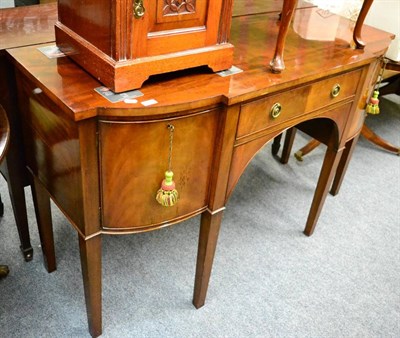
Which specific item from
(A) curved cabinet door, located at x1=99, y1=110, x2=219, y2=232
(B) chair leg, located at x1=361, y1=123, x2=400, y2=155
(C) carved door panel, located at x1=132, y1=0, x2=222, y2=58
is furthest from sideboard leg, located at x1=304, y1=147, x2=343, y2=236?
(B) chair leg, located at x1=361, y1=123, x2=400, y2=155

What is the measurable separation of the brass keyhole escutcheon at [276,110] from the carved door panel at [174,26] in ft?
0.74

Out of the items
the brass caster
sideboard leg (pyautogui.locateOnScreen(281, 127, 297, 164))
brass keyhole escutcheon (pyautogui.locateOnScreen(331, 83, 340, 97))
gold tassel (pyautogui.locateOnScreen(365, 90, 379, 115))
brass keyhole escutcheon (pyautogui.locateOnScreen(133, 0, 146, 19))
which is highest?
brass keyhole escutcheon (pyautogui.locateOnScreen(133, 0, 146, 19))

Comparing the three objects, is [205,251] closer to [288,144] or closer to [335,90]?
[335,90]

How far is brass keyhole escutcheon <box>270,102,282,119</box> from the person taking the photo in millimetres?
1149

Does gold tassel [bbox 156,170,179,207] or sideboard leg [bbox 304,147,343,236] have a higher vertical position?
gold tassel [bbox 156,170,179,207]

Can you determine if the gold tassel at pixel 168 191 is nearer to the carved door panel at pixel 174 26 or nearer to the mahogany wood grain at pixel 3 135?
the carved door panel at pixel 174 26

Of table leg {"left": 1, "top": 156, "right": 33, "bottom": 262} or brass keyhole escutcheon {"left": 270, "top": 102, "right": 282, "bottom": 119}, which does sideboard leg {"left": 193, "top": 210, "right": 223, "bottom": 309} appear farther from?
table leg {"left": 1, "top": 156, "right": 33, "bottom": 262}

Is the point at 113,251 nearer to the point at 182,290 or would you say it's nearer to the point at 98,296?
the point at 182,290

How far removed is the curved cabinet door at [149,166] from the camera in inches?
37.3

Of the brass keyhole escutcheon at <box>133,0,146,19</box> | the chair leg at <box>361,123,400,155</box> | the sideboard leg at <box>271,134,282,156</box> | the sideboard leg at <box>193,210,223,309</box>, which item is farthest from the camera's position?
the chair leg at <box>361,123,400,155</box>

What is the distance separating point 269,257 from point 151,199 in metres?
0.74

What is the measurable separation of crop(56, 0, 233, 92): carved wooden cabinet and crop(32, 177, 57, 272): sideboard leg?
17.4 inches

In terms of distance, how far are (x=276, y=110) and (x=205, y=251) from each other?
1.44 ft

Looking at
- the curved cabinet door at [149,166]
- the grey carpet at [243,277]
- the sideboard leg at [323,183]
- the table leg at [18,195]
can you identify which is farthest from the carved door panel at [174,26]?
the grey carpet at [243,277]
